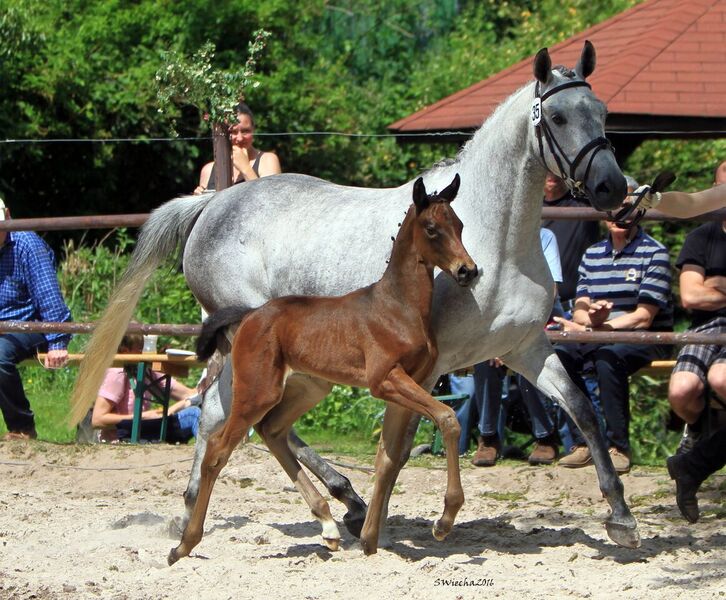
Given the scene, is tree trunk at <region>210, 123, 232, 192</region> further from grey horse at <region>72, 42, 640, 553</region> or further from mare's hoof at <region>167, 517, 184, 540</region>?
mare's hoof at <region>167, 517, 184, 540</region>

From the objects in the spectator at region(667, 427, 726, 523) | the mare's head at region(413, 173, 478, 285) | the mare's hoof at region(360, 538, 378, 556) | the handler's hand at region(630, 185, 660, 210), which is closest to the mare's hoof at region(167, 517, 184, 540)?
the mare's hoof at region(360, 538, 378, 556)

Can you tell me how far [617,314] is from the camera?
7020mm

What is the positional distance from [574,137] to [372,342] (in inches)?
42.8

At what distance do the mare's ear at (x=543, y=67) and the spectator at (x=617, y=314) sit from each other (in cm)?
212

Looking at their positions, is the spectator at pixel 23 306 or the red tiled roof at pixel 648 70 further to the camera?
the red tiled roof at pixel 648 70

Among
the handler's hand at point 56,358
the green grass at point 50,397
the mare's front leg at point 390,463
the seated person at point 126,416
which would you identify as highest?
the mare's front leg at point 390,463

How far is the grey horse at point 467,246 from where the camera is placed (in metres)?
4.72

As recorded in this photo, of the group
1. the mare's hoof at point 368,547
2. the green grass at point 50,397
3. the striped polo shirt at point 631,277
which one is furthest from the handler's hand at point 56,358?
the mare's hoof at point 368,547

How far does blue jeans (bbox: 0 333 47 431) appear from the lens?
7.50 metres

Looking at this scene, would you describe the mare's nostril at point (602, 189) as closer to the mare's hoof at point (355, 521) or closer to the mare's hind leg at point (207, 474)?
the mare's hind leg at point (207, 474)

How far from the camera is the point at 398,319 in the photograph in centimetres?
466

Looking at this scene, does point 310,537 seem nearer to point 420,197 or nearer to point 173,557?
point 173,557

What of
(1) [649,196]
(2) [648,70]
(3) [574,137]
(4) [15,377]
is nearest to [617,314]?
→ (1) [649,196]

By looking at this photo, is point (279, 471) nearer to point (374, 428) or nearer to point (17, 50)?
point (374, 428)
